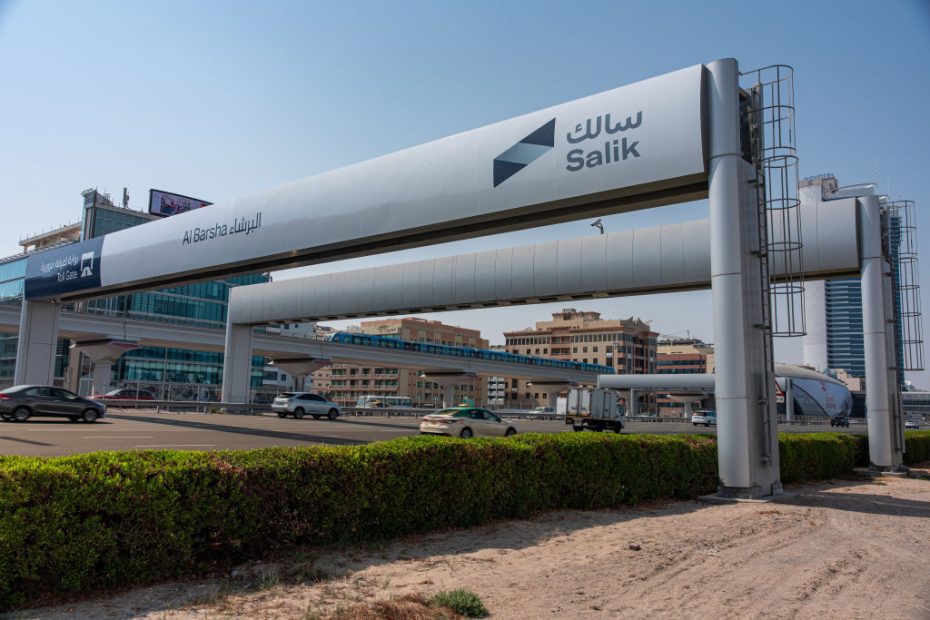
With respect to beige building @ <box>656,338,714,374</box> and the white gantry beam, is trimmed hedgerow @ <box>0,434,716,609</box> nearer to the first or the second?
the white gantry beam

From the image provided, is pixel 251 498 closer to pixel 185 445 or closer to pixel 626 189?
pixel 626 189

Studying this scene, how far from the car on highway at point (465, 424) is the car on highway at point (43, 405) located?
13.7 meters

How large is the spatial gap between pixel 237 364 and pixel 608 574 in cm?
3905

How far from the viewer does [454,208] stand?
1664cm

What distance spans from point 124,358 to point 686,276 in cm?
9275

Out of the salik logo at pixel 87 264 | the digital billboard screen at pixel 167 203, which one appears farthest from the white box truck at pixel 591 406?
the digital billboard screen at pixel 167 203

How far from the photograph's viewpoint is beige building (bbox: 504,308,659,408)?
16650cm

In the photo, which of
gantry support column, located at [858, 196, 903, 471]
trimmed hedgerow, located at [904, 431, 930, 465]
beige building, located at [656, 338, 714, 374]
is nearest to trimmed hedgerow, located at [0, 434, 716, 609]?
gantry support column, located at [858, 196, 903, 471]

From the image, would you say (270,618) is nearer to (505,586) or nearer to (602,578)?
(505,586)

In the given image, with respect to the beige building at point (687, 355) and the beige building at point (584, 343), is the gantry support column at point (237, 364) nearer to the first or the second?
the beige building at point (584, 343)

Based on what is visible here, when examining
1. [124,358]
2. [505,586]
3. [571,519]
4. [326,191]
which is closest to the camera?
[505,586]

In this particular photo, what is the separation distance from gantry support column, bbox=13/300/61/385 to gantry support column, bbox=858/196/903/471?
114ft

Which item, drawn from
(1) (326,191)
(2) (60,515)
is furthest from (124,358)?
(2) (60,515)

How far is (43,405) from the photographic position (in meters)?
26.7
